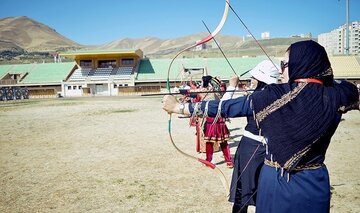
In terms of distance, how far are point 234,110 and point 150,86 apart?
39.8m

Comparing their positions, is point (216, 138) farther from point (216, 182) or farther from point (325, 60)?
point (325, 60)

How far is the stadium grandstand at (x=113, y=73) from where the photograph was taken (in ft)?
138

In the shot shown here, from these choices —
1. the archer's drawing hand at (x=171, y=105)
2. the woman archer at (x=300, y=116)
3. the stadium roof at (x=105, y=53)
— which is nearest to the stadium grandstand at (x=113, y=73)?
Answer: the stadium roof at (x=105, y=53)

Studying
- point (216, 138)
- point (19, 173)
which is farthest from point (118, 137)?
point (216, 138)

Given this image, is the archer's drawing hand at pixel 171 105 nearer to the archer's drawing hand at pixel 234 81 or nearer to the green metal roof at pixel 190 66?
the archer's drawing hand at pixel 234 81

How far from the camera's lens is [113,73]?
148ft

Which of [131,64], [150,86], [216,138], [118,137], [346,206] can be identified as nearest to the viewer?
[346,206]

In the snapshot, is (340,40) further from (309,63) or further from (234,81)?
(309,63)

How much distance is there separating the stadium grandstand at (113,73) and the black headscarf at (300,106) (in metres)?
38.7

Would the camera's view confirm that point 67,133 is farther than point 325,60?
Yes

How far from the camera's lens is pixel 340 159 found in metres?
6.90

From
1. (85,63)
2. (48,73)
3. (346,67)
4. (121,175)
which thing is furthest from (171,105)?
(48,73)

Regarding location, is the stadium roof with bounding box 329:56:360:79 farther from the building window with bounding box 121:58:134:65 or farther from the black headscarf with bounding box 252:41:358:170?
the black headscarf with bounding box 252:41:358:170

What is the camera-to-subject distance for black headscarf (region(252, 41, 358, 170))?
189 centimetres
